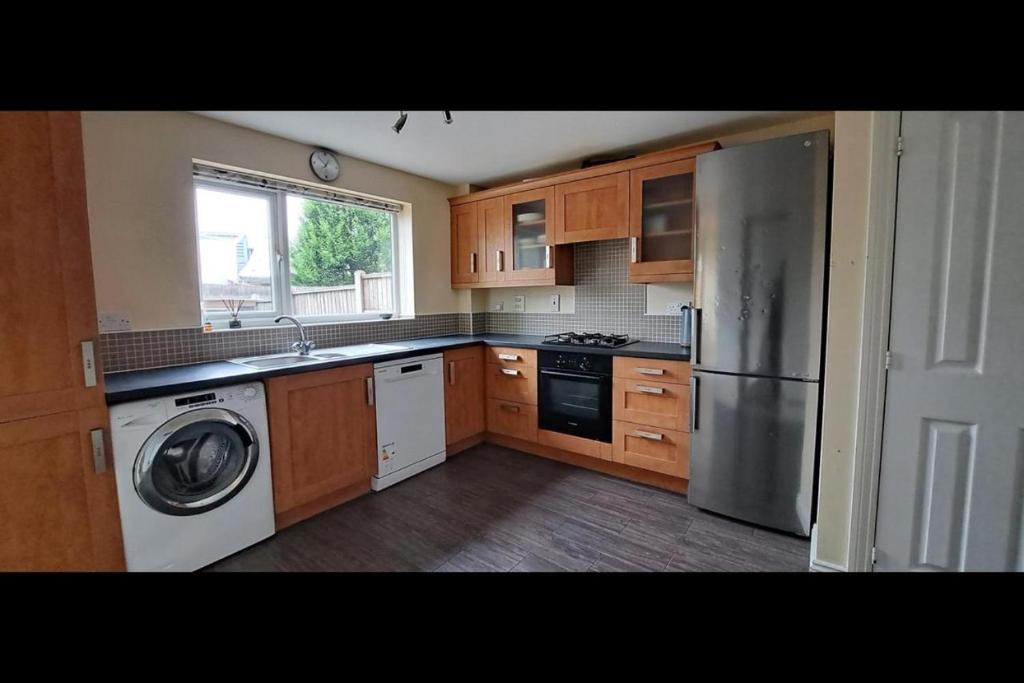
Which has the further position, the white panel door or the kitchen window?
the kitchen window

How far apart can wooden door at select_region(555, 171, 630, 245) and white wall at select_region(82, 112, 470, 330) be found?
181cm

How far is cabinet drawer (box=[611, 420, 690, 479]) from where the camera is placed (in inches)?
92.4

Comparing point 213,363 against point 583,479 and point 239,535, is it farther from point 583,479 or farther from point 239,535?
point 583,479

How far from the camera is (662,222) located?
2561 millimetres

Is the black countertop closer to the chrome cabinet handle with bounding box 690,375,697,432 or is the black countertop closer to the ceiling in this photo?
the chrome cabinet handle with bounding box 690,375,697,432

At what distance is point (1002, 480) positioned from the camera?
4.33ft

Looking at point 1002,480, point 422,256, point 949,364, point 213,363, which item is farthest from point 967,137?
point 213,363

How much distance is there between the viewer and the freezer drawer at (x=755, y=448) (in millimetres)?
1926

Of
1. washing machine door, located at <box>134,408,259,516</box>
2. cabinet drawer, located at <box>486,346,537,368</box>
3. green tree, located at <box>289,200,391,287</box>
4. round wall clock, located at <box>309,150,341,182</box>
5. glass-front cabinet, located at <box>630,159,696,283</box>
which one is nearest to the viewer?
washing machine door, located at <box>134,408,259,516</box>

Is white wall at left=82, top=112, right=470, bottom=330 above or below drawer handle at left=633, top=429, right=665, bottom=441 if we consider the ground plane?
above

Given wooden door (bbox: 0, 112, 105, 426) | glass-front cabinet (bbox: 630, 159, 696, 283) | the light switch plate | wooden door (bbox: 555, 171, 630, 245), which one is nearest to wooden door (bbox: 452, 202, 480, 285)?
wooden door (bbox: 555, 171, 630, 245)

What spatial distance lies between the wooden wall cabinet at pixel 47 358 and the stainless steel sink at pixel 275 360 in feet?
2.29

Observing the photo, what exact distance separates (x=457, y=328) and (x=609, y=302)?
1417 millimetres

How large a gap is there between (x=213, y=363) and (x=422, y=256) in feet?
5.54
